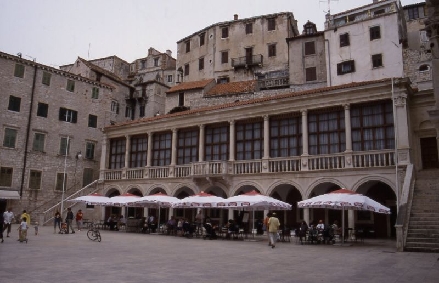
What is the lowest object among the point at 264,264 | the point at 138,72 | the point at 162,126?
the point at 264,264

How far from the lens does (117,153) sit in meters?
36.9

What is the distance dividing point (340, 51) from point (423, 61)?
7549mm

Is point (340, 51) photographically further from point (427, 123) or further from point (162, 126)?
point (162, 126)

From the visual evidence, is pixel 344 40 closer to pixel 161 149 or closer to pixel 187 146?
pixel 187 146

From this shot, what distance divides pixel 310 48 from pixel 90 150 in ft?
84.1

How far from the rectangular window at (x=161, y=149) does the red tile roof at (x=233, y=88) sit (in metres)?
11.4

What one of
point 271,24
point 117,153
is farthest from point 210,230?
point 271,24

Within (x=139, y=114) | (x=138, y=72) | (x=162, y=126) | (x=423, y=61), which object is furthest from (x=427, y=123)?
(x=138, y=72)

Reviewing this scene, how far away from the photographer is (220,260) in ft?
42.8

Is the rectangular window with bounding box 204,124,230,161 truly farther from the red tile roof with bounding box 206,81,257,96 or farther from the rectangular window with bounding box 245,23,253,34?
the rectangular window with bounding box 245,23,253,34

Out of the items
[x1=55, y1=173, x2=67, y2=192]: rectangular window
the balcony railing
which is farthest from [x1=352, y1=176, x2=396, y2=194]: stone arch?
[x1=55, y1=173, x2=67, y2=192]: rectangular window

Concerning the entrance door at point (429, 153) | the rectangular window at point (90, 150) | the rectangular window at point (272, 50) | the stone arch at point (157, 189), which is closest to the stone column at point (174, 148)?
the stone arch at point (157, 189)

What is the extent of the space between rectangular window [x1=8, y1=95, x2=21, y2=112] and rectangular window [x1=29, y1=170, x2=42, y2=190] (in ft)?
18.9

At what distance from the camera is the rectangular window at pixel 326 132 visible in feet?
83.5
